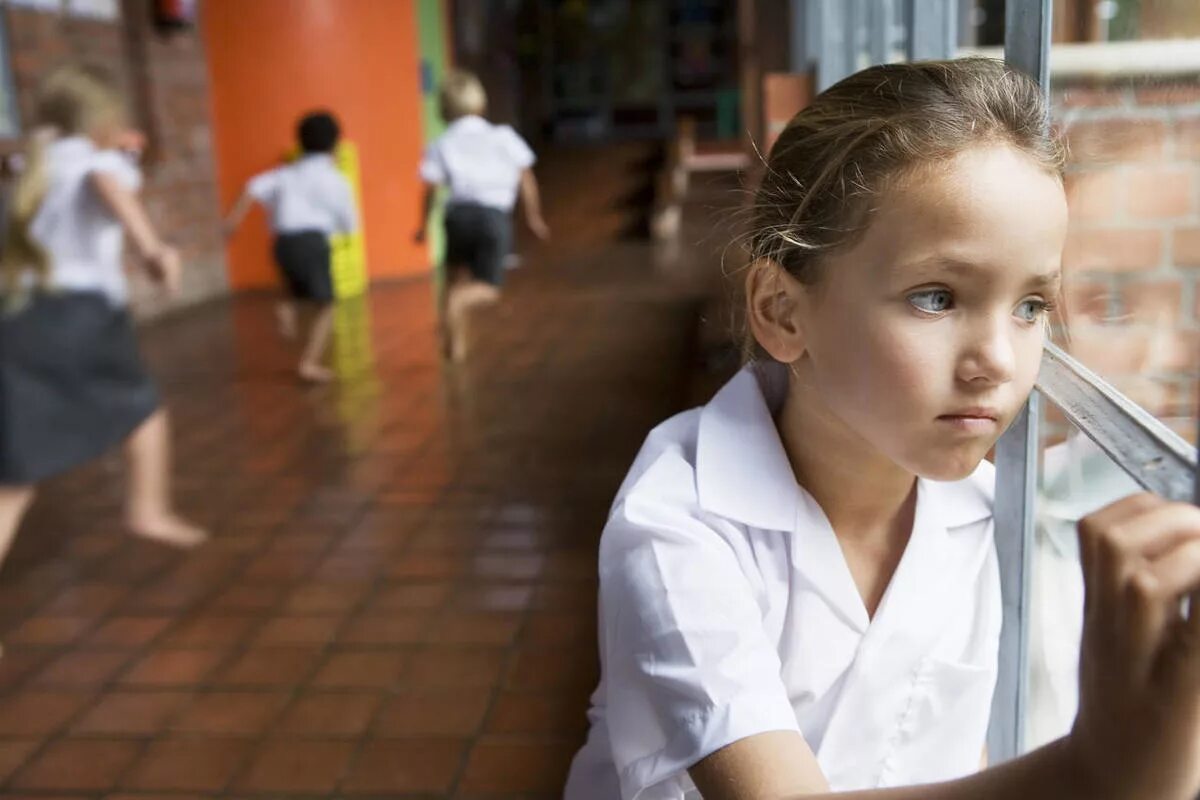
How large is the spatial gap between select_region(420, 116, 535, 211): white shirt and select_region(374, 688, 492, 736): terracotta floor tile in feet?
11.5

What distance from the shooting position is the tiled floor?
221cm

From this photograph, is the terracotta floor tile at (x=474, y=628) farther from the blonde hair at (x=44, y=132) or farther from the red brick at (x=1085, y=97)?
the red brick at (x=1085, y=97)

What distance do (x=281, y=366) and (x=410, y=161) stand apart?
3424 mm

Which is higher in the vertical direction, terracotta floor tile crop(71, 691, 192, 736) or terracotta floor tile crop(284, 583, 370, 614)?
terracotta floor tile crop(71, 691, 192, 736)

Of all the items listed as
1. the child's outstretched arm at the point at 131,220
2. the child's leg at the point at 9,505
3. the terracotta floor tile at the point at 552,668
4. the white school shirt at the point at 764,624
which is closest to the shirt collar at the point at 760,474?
the white school shirt at the point at 764,624

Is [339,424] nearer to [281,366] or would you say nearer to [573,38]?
[281,366]

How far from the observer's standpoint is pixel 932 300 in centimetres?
83

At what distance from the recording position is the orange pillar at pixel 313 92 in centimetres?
819

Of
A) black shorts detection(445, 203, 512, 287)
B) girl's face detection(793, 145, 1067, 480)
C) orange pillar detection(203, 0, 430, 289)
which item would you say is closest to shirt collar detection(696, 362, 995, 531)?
girl's face detection(793, 145, 1067, 480)

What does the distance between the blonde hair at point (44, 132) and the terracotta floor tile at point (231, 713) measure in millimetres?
1257

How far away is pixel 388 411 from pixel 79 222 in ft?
5.68

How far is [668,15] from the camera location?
16281 mm

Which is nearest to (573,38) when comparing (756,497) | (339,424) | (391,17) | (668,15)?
(668,15)

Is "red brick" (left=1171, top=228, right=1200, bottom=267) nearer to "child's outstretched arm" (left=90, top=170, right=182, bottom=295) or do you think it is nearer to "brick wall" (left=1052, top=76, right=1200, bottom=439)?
"brick wall" (left=1052, top=76, right=1200, bottom=439)
